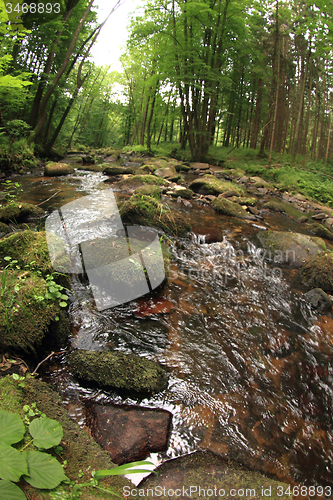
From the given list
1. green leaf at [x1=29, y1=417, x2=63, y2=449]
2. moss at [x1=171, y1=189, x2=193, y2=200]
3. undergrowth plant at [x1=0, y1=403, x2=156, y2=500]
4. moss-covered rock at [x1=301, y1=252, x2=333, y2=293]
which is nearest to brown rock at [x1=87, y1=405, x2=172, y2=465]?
undergrowth plant at [x1=0, y1=403, x2=156, y2=500]

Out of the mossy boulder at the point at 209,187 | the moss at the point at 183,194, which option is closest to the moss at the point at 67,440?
the moss at the point at 183,194

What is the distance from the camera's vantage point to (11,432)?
1.32 meters

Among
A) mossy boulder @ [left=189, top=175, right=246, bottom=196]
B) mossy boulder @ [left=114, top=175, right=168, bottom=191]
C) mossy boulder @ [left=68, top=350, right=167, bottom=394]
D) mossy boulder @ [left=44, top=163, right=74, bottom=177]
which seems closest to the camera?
mossy boulder @ [left=68, top=350, right=167, bottom=394]

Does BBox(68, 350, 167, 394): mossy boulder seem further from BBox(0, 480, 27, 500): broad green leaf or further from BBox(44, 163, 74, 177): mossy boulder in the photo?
BBox(44, 163, 74, 177): mossy boulder

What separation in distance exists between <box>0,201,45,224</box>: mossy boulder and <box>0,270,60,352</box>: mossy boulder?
9.65 feet

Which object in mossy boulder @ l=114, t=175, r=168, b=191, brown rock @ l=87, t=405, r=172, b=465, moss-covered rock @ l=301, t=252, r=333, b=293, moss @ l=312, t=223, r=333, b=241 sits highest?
mossy boulder @ l=114, t=175, r=168, b=191

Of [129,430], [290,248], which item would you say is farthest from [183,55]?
[129,430]

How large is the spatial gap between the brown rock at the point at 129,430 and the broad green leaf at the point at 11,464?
0.84 meters

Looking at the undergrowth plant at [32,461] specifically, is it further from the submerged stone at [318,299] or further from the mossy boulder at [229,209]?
the mossy boulder at [229,209]

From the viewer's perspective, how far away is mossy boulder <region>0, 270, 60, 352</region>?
7.39 ft

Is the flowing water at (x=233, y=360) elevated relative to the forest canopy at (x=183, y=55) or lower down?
lower down

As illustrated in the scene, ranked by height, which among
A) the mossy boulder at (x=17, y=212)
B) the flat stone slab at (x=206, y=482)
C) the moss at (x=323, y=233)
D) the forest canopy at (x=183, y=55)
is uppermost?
the forest canopy at (x=183, y=55)

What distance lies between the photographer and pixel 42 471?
123 centimetres

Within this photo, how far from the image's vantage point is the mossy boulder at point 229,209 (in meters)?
8.16
